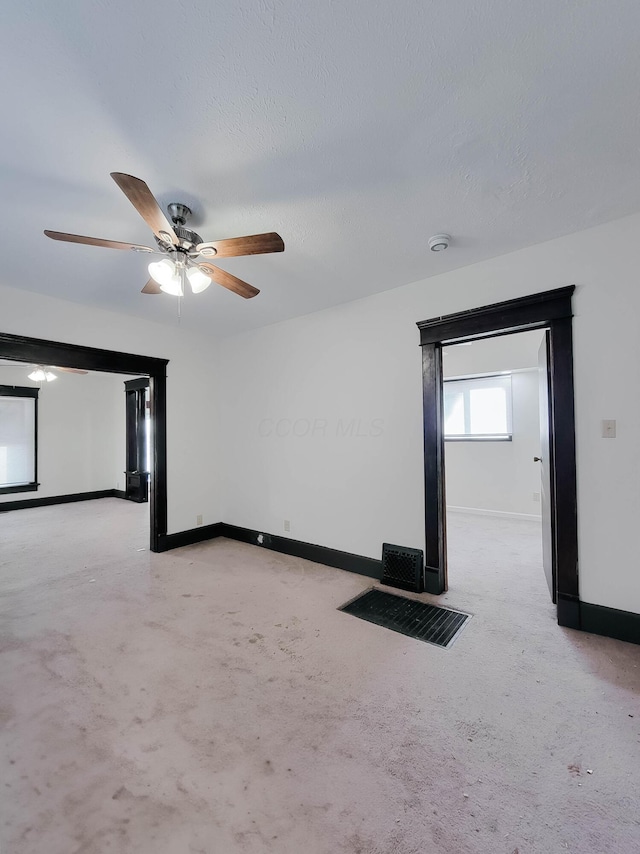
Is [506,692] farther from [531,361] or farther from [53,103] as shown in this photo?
[531,361]

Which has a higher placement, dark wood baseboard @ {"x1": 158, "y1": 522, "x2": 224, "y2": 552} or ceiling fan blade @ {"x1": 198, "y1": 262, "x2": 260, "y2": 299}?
ceiling fan blade @ {"x1": 198, "y1": 262, "x2": 260, "y2": 299}

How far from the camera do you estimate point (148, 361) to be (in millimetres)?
4098

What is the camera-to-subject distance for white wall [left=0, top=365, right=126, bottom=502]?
6.91 metres

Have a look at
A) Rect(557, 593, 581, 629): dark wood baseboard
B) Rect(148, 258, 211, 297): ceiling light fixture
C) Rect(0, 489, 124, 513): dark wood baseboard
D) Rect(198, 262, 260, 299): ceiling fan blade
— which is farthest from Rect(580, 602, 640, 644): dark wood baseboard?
Rect(0, 489, 124, 513): dark wood baseboard

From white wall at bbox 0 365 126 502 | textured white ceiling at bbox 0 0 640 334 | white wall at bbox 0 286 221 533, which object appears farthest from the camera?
white wall at bbox 0 365 126 502

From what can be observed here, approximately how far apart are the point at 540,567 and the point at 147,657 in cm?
340

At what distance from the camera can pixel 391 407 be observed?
10.6 ft

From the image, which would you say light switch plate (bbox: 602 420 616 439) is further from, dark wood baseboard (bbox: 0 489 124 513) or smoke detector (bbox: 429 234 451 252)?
dark wood baseboard (bbox: 0 489 124 513)

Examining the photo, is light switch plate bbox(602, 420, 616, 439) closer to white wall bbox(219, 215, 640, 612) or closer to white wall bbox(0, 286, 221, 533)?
white wall bbox(219, 215, 640, 612)

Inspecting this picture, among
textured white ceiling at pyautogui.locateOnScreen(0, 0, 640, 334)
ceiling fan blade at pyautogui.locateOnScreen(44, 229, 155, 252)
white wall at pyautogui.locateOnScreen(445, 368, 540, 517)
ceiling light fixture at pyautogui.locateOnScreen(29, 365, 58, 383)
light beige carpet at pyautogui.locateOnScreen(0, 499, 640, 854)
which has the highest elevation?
textured white ceiling at pyautogui.locateOnScreen(0, 0, 640, 334)

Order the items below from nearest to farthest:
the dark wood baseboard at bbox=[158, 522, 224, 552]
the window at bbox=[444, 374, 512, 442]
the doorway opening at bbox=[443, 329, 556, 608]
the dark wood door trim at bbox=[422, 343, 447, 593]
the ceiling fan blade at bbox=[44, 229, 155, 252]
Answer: the ceiling fan blade at bbox=[44, 229, 155, 252]
the dark wood door trim at bbox=[422, 343, 447, 593]
the dark wood baseboard at bbox=[158, 522, 224, 552]
the doorway opening at bbox=[443, 329, 556, 608]
the window at bbox=[444, 374, 512, 442]

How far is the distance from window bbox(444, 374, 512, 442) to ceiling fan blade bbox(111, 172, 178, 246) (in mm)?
4986

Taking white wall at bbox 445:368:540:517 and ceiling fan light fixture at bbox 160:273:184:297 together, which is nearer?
ceiling fan light fixture at bbox 160:273:184:297

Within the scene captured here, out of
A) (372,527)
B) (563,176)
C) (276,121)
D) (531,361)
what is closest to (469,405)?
(531,361)
